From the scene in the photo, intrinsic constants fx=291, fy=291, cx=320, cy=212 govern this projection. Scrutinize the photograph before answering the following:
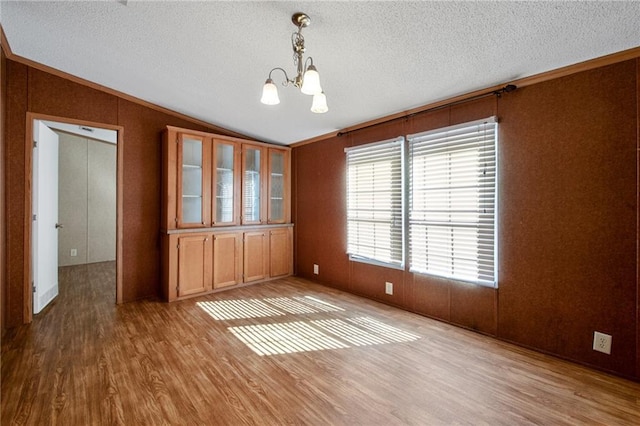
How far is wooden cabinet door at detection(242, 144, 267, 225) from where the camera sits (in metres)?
4.40

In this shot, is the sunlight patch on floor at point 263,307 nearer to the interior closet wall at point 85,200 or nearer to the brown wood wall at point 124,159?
the brown wood wall at point 124,159

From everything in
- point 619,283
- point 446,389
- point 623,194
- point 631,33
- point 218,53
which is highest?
point 218,53

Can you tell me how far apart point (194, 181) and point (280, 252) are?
5.80ft

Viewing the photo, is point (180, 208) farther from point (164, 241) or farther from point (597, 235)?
point (597, 235)

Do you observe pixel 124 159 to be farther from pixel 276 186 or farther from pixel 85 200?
pixel 85 200

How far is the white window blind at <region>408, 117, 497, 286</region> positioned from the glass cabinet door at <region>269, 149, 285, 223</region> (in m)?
2.36

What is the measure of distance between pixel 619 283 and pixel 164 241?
4558mm

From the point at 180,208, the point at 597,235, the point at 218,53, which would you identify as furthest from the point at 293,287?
the point at 597,235

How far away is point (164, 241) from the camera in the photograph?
3.84 metres

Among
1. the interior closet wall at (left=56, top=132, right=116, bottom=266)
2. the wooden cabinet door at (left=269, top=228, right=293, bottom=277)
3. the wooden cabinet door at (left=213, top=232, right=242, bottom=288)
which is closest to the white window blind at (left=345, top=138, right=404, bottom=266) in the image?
the wooden cabinet door at (left=269, top=228, right=293, bottom=277)

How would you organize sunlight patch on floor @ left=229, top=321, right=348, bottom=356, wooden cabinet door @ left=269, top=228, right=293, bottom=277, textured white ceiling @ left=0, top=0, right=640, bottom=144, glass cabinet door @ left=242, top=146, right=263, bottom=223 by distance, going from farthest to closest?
wooden cabinet door @ left=269, top=228, right=293, bottom=277 → glass cabinet door @ left=242, top=146, right=263, bottom=223 → sunlight patch on floor @ left=229, top=321, right=348, bottom=356 → textured white ceiling @ left=0, top=0, right=640, bottom=144

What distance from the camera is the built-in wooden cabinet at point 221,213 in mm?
3748

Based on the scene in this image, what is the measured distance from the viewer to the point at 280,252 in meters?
4.88

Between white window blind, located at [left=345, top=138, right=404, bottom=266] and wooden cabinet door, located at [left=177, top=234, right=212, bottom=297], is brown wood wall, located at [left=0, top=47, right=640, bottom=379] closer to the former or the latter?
white window blind, located at [left=345, top=138, right=404, bottom=266]
